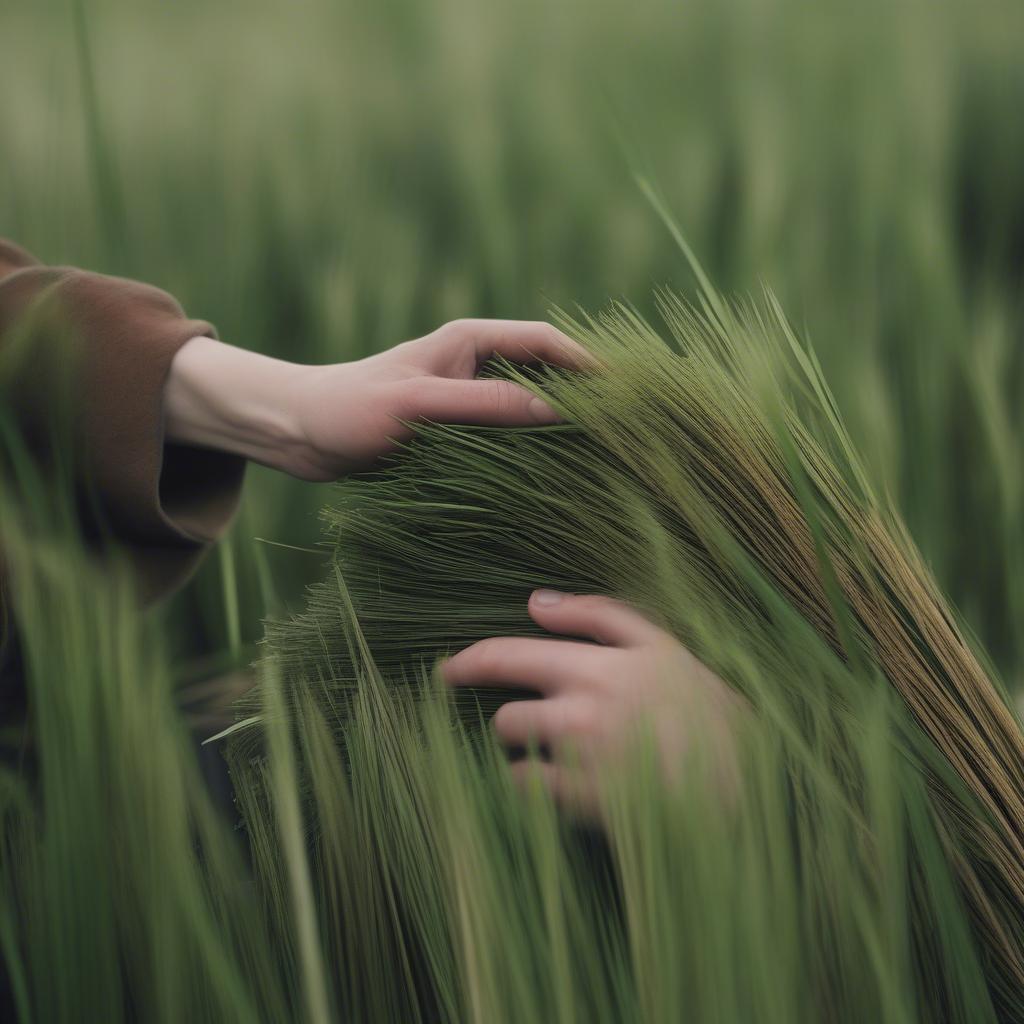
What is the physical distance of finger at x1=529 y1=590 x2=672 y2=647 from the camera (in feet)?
1.70

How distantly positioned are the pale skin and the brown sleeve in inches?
1.0

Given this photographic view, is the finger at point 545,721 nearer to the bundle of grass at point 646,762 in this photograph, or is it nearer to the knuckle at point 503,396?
the bundle of grass at point 646,762

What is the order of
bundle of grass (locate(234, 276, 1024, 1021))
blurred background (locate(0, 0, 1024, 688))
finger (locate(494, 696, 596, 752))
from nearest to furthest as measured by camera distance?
bundle of grass (locate(234, 276, 1024, 1021))
finger (locate(494, 696, 596, 752))
blurred background (locate(0, 0, 1024, 688))

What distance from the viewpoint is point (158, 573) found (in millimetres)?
701

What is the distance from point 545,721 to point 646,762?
0.38 ft

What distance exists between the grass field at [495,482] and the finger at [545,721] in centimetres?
5

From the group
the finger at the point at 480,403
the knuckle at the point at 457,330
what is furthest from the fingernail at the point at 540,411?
the knuckle at the point at 457,330

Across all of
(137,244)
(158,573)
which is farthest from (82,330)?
(137,244)

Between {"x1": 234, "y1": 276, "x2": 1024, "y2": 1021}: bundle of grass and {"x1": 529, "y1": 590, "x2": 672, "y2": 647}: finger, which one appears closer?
{"x1": 234, "y1": 276, "x2": 1024, "y2": 1021}: bundle of grass

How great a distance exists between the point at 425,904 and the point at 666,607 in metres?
0.19

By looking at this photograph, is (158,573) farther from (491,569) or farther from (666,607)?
(666,607)

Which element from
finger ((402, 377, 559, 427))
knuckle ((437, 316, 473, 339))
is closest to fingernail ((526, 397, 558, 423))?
finger ((402, 377, 559, 427))

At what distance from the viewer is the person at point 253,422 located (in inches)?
20.6

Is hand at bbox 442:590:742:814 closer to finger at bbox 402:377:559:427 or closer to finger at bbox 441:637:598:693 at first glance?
finger at bbox 441:637:598:693
